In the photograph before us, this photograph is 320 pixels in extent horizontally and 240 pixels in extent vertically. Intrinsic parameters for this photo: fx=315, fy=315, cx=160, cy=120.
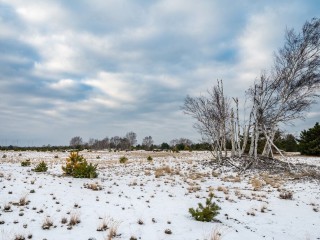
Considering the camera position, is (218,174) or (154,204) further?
(218,174)

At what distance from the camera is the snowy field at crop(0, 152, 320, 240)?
9719 mm

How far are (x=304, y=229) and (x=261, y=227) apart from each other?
1597mm

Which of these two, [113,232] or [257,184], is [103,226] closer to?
[113,232]

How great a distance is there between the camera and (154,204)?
44.1 ft

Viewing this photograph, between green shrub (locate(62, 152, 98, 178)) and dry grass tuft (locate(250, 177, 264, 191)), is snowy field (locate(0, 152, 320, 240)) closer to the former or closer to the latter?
dry grass tuft (locate(250, 177, 264, 191))

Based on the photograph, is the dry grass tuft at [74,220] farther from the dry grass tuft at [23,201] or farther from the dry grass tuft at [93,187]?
the dry grass tuft at [93,187]

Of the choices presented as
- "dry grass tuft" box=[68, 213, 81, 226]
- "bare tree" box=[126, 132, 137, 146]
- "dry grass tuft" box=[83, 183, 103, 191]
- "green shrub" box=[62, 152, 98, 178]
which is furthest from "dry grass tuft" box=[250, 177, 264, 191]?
"bare tree" box=[126, 132, 137, 146]

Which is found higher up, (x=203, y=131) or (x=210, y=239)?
(x=203, y=131)

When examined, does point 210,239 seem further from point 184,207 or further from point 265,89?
point 265,89

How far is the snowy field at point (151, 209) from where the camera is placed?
972cm

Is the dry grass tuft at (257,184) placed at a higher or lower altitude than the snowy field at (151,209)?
higher

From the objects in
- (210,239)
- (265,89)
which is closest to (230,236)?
(210,239)

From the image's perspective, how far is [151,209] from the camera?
1257 centimetres

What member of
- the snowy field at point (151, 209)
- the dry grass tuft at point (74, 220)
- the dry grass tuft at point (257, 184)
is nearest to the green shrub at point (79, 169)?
the snowy field at point (151, 209)
